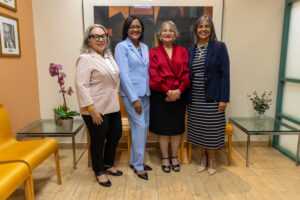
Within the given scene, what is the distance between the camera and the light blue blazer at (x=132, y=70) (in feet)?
7.04

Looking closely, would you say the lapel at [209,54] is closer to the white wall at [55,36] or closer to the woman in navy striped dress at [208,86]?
the woman in navy striped dress at [208,86]

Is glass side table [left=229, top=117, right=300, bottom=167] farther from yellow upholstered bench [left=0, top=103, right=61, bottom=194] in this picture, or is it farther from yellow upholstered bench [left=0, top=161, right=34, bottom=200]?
yellow upholstered bench [left=0, top=161, right=34, bottom=200]

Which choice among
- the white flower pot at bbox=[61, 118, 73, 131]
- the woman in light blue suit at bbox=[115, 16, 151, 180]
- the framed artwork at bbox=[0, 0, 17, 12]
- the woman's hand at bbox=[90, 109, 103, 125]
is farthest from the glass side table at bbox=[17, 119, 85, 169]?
the framed artwork at bbox=[0, 0, 17, 12]

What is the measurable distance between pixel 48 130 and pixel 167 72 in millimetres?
1434

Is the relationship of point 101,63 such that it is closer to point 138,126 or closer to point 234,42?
point 138,126

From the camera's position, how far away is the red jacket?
222cm

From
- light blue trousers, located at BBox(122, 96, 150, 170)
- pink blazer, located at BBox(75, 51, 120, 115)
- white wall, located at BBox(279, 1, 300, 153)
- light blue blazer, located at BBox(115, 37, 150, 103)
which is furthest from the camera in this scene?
white wall, located at BBox(279, 1, 300, 153)

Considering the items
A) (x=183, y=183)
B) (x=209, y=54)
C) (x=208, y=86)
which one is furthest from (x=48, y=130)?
(x=209, y=54)

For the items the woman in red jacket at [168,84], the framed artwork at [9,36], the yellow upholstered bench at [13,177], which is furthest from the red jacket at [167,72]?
the framed artwork at [9,36]

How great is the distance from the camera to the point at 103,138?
6.88 ft

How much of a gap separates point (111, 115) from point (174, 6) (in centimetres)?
159

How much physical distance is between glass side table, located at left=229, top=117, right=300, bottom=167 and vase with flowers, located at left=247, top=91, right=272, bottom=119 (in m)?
0.10

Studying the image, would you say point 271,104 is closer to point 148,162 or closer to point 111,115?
point 148,162

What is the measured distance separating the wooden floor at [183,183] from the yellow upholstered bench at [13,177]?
0.41 metres
